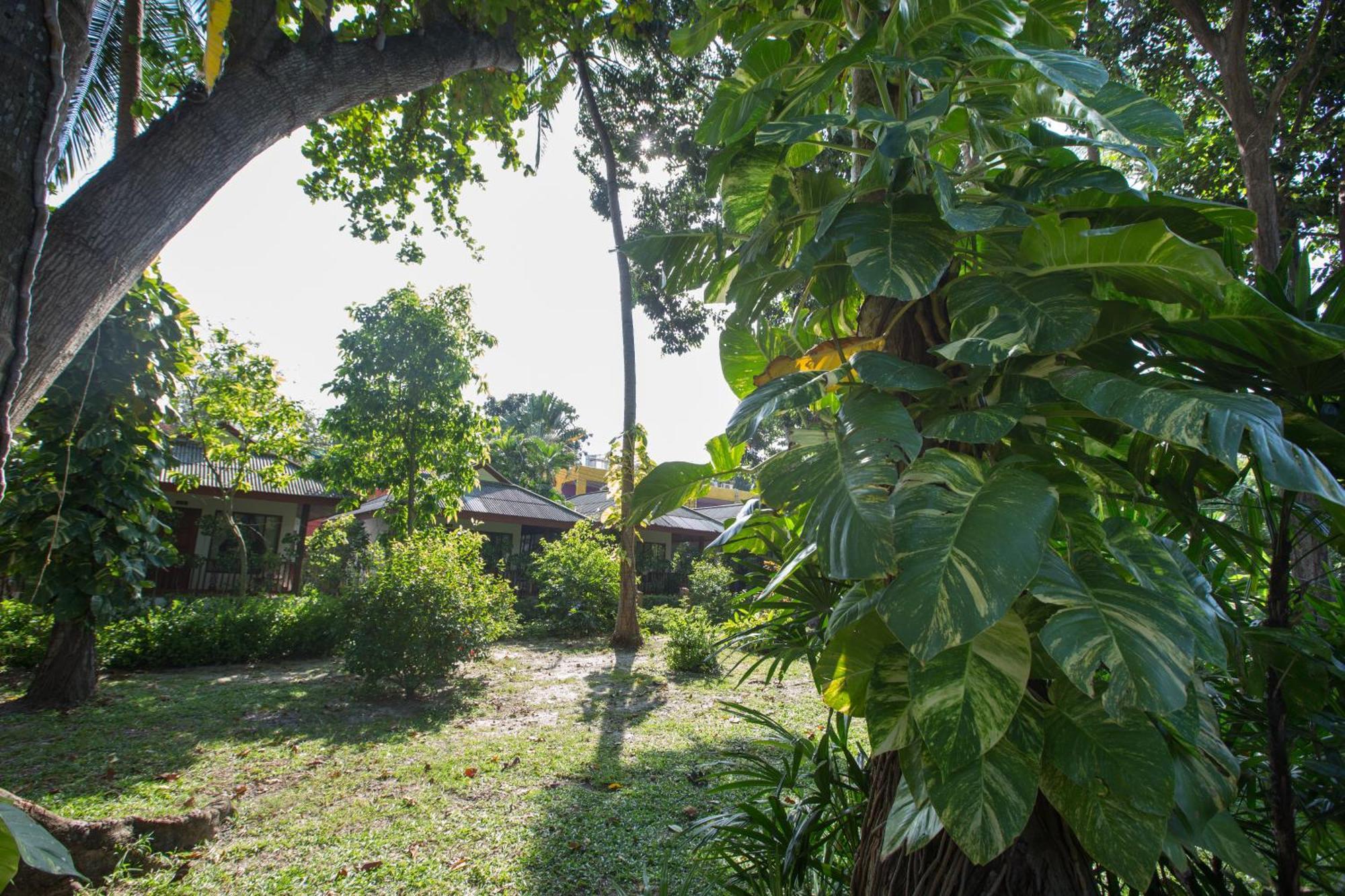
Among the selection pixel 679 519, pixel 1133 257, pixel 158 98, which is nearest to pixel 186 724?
pixel 158 98

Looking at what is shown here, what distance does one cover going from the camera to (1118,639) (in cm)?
75

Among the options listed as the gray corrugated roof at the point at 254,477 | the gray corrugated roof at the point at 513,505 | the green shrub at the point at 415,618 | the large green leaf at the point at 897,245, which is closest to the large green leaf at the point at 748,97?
the large green leaf at the point at 897,245

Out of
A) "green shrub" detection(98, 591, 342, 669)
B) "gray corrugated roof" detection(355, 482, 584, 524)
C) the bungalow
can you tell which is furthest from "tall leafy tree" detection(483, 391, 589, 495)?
"green shrub" detection(98, 591, 342, 669)

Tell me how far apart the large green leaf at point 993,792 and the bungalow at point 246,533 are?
15.8m

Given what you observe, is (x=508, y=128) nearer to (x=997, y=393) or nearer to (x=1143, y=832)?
(x=997, y=393)

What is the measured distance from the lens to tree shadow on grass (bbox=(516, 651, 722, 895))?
3295 millimetres

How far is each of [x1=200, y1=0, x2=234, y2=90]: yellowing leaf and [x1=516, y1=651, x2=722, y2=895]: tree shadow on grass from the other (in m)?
2.97

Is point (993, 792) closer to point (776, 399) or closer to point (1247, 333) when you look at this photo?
point (776, 399)

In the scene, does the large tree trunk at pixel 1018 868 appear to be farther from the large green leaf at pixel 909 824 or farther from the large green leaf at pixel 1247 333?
the large green leaf at pixel 1247 333

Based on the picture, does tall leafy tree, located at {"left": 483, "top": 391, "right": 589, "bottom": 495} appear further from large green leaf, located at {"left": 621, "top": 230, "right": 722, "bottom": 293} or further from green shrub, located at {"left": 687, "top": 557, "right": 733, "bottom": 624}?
large green leaf, located at {"left": 621, "top": 230, "right": 722, "bottom": 293}

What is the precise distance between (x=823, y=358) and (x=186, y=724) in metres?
7.38

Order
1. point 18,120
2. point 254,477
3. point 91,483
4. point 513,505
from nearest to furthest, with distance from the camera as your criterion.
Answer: point 18,120
point 91,483
point 254,477
point 513,505

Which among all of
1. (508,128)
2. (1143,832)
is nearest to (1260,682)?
(1143,832)

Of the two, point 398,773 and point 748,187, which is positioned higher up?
point 748,187
